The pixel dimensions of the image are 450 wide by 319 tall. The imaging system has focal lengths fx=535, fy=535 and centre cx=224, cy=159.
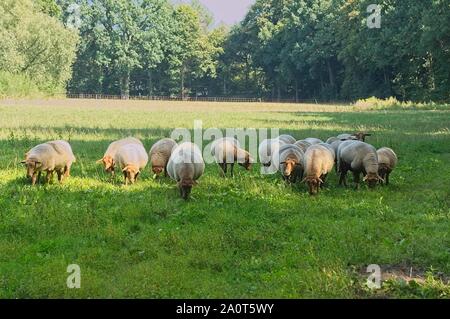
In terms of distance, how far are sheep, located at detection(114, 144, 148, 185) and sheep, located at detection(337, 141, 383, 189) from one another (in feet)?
16.8

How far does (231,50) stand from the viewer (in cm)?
10588

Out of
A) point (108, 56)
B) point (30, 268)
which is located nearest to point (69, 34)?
point (108, 56)

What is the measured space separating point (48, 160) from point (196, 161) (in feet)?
11.6

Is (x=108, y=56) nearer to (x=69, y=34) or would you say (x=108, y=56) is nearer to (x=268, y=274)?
(x=69, y=34)

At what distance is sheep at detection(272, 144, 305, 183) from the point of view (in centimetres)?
1295

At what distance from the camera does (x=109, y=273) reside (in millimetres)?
7867

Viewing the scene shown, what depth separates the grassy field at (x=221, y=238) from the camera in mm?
7352

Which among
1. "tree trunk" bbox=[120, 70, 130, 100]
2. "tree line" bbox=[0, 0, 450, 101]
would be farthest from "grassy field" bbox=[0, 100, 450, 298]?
"tree trunk" bbox=[120, 70, 130, 100]

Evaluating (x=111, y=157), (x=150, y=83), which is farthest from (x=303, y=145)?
(x=150, y=83)

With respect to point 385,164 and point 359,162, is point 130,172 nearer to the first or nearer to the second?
point 359,162

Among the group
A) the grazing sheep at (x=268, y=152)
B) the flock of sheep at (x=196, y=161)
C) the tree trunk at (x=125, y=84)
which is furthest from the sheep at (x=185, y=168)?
the tree trunk at (x=125, y=84)

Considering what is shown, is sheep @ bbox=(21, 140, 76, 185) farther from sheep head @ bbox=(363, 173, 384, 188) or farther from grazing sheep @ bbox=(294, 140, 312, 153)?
sheep head @ bbox=(363, 173, 384, 188)
